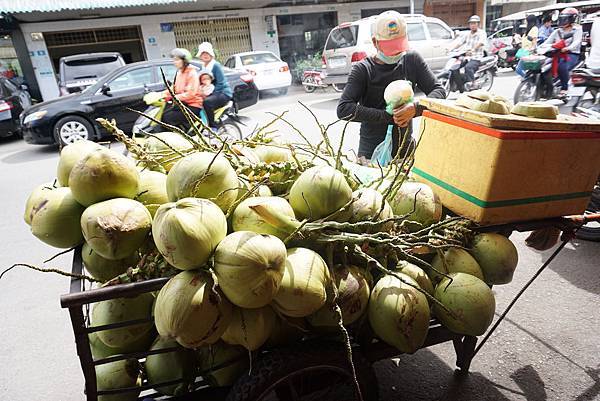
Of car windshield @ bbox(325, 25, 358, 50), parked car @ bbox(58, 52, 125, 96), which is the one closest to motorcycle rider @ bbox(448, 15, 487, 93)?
car windshield @ bbox(325, 25, 358, 50)

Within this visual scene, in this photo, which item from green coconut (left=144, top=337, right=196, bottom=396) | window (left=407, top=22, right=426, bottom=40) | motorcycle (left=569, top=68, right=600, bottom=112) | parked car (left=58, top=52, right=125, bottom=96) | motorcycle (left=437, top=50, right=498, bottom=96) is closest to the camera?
green coconut (left=144, top=337, right=196, bottom=396)

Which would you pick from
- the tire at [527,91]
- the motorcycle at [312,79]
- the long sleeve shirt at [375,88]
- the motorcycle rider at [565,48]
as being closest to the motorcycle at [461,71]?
the tire at [527,91]

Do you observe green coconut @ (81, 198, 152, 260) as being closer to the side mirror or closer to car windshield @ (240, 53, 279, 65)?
the side mirror

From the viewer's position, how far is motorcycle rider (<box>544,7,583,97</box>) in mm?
8164

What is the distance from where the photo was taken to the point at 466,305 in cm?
155

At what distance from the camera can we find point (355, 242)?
4.61 ft

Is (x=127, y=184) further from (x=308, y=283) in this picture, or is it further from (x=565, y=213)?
(x=565, y=213)

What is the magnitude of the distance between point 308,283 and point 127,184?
2.25 ft

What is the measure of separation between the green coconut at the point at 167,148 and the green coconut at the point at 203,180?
24 cm

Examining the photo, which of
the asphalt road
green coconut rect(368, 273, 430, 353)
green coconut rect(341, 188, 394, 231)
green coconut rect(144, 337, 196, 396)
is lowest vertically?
the asphalt road

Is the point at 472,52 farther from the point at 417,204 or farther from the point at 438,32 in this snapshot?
the point at 417,204

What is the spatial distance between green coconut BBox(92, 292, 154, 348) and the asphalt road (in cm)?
120

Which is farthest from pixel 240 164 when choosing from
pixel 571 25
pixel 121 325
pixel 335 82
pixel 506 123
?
pixel 335 82

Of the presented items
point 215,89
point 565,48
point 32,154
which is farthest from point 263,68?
point 565,48
